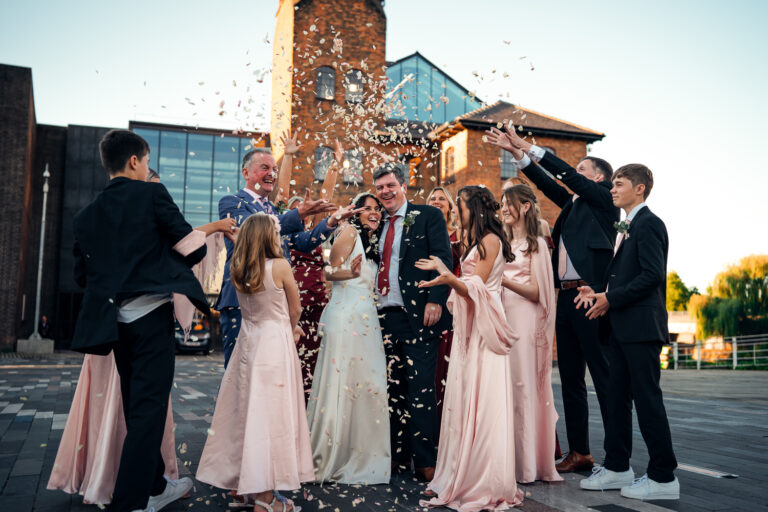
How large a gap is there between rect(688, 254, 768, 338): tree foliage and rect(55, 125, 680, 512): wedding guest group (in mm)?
36211

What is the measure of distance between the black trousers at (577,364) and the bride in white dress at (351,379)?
1.54 m

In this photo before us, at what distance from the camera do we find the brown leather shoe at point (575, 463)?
15.7 ft

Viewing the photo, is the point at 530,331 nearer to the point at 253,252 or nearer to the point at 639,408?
the point at 639,408

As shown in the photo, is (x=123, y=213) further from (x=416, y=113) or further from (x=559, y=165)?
(x=416, y=113)

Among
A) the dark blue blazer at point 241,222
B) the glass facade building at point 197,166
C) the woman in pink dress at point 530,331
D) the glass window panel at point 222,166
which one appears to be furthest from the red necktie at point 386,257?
the glass window panel at point 222,166

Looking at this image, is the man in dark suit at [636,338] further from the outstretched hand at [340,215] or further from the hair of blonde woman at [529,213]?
the outstretched hand at [340,215]

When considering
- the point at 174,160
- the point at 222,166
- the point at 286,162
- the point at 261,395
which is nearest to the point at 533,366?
the point at 261,395

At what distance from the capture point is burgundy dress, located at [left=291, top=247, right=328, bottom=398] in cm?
539

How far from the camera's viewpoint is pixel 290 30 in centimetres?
2464

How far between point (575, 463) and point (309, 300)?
108 inches

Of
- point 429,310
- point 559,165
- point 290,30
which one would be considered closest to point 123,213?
point 429,310

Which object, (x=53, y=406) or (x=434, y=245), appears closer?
(x=434, y=245)

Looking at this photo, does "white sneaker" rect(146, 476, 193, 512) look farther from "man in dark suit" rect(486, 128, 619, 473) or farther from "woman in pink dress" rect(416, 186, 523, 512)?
"man in dark suit" rect(486, 128, 619, 473)

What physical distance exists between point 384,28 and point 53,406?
Result: 22400mm
